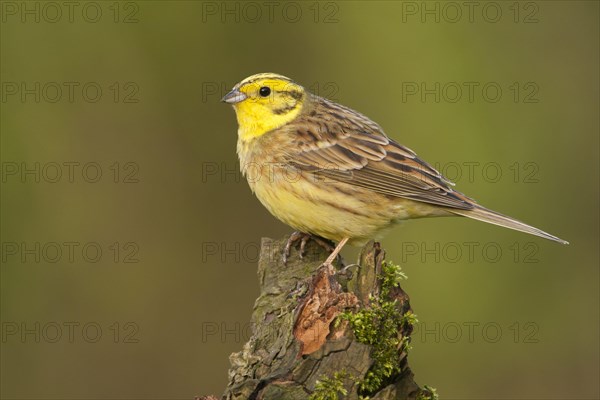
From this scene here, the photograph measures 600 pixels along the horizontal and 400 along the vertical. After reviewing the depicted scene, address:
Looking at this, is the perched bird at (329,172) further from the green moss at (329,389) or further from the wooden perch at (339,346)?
the green moss at (329,389)

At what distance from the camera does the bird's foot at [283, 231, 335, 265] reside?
21.6 feet

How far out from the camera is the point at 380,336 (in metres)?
4.81

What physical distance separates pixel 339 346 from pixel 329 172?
103 inches

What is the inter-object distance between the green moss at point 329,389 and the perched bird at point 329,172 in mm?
1848

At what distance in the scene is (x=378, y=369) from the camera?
4.73 meters

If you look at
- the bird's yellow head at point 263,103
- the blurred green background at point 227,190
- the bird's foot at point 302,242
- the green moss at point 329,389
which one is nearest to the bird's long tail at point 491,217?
the bird's foot at point 302,242

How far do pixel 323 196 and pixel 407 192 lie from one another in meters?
0.63

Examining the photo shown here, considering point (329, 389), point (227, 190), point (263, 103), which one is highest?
point (263, 103)

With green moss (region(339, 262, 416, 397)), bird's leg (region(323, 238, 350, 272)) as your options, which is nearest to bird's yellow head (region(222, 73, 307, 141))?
bird's leg (region(323, 238, 350, 272))

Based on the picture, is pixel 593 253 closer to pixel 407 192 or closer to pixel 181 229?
pixel 407 192

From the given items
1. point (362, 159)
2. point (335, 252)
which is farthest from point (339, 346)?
point (362, 159)

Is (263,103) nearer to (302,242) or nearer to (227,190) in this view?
(302,242)

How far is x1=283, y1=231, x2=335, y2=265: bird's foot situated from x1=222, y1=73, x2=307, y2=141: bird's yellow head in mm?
1008

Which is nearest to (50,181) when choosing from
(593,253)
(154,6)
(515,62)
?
(154,6)
